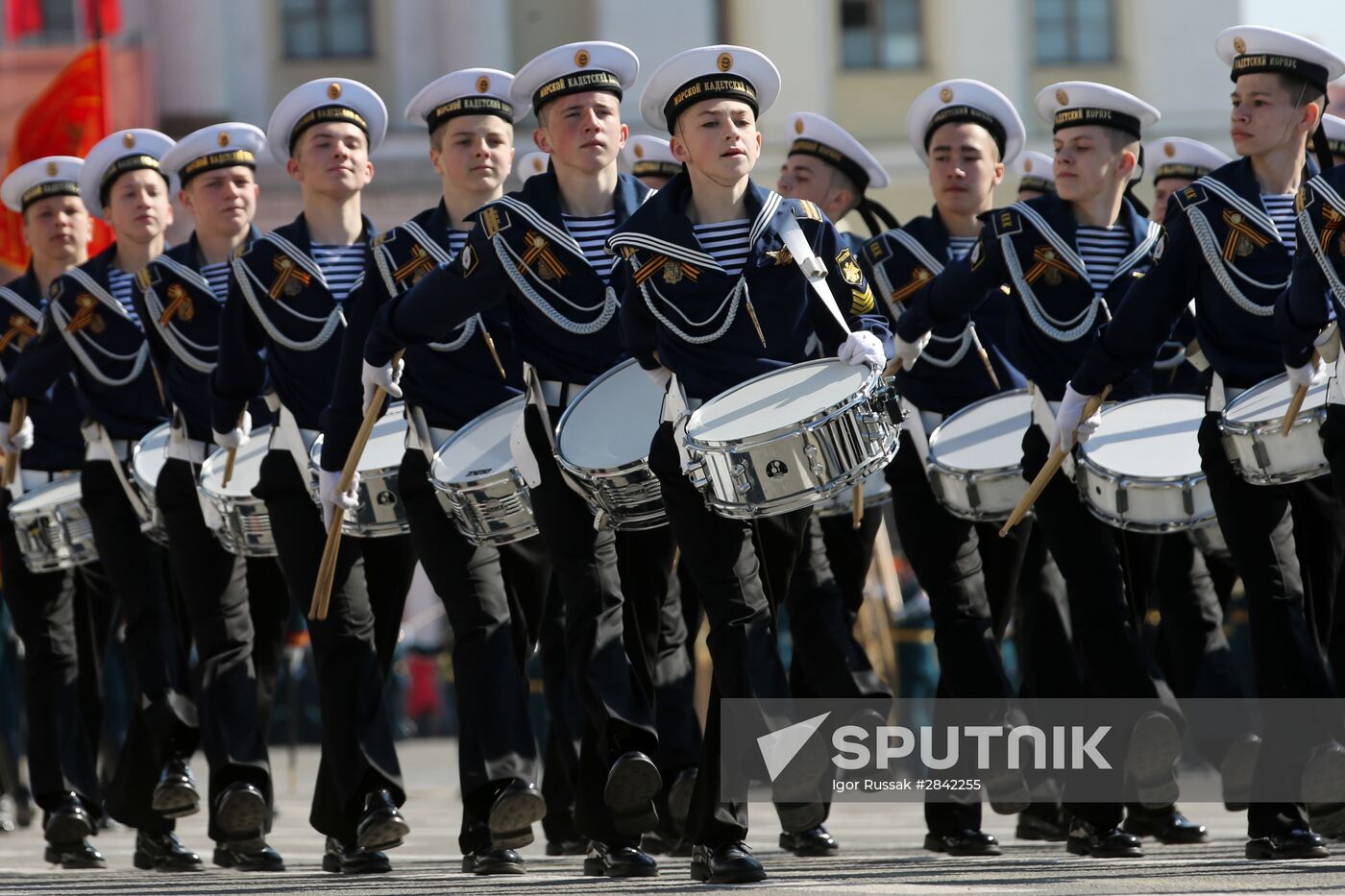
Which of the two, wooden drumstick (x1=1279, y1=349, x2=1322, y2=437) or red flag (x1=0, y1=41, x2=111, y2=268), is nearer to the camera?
wooden drumstick (x1=1279, y1=349, x2=1322, y2=437)

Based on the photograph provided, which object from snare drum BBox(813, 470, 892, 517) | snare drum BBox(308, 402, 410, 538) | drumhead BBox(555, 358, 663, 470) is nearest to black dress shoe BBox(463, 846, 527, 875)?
snare drum BBox(308, 402, 410, 538)

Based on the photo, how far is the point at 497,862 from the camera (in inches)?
302

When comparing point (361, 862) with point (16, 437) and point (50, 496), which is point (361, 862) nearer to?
point (50, 496)

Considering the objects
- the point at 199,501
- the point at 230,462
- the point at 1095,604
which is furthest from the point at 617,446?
the point at 199,501

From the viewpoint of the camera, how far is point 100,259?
9.70 metres

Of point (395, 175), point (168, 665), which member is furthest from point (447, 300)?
point (395, 175)

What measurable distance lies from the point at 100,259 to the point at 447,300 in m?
2.71

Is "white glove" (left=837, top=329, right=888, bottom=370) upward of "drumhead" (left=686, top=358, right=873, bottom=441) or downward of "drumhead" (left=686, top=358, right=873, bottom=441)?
upward

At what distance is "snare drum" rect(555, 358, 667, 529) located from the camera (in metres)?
7.10

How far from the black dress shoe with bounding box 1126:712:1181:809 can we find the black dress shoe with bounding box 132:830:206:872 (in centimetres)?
312

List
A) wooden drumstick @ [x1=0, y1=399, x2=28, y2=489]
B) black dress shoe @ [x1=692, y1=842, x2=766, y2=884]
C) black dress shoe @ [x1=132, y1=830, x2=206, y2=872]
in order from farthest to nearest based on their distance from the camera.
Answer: wooden drumstick @ [x1=0, y1=399, x2=28, y2=489] < black dress shoe @ [x1=132, y1=830, x2=206, y2=872] < black dress shoe @ [x1=692, y1=842, x2=766, y2=884]

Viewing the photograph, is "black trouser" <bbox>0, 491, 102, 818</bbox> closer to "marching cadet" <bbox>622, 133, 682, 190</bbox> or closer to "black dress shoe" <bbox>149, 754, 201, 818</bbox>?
"black dress shoe" <bbox>149, 754, 201, 818</bbox>

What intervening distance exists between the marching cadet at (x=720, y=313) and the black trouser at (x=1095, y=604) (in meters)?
1.18

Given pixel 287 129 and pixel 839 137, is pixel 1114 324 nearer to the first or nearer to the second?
pixel 839 137
